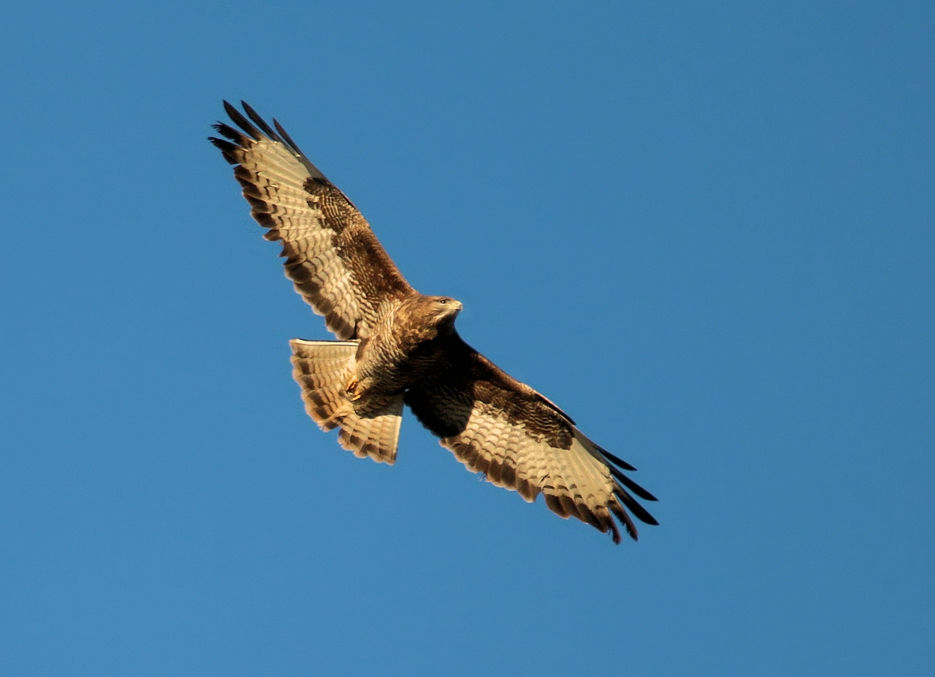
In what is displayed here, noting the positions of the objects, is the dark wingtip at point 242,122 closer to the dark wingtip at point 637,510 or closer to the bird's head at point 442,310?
the bird's head at point 442,310

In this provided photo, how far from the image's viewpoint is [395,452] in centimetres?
1566

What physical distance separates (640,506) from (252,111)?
561cm

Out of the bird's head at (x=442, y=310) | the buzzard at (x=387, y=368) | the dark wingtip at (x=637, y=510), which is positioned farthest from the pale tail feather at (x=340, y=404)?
the dark wingtip at (x=637, y=510)

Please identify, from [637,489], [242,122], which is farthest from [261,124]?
[637,489]

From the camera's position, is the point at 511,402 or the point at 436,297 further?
the point at 511,402

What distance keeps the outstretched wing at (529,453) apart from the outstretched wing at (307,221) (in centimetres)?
127

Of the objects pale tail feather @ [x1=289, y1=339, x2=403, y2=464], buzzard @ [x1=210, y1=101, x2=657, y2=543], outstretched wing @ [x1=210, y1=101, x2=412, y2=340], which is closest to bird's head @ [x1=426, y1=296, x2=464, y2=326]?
buzzard @ [x1=210, y1=101, x2=657, y2=543]

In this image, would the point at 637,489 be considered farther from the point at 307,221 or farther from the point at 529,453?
the point at 307,221

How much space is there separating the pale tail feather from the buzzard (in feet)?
0.03

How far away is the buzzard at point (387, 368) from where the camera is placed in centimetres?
1508

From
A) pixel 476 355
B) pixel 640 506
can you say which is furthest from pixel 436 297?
pixel 640 506

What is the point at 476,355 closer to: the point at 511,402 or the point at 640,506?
the point at 511,402

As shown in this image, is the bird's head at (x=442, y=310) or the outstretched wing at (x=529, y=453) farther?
the outstretched wing at (x=529, y=453)

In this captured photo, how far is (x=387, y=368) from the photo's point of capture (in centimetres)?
1507
